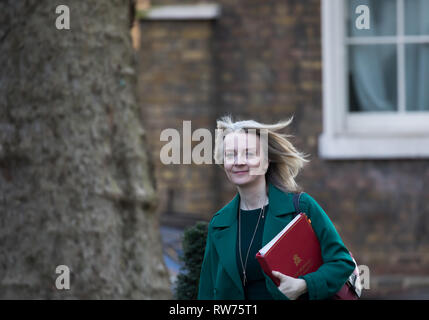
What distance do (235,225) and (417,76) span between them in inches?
215

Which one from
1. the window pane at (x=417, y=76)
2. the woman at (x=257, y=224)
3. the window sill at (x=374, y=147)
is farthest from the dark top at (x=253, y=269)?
the window pane at (x=417, y=76)

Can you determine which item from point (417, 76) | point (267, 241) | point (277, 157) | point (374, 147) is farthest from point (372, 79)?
point (267, 241)

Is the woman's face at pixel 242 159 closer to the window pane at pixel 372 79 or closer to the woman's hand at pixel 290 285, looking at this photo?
the woman's hand at pixel 290 285

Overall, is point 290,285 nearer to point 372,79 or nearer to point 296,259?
point 296,259

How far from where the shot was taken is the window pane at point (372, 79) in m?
7.82

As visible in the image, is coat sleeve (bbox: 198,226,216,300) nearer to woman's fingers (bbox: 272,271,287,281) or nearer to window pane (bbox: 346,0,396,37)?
woman's fingers (bbox: 272,271,287,281)

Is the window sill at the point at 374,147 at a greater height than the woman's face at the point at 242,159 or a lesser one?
lesser

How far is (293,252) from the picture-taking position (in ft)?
8.75

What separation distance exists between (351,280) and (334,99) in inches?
200

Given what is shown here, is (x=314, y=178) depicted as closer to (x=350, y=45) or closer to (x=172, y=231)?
(x=350, y=45)

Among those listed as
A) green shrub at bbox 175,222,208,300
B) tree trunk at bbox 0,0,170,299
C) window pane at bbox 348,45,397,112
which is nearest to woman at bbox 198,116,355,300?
green shrub at bbox 175,222,208,300

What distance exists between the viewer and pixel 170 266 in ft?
16.8

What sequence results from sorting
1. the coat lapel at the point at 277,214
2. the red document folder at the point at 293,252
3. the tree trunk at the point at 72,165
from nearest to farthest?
the red document folder at the point at 293,252
the coat lapel at the point at 277,214
the tree trunk at the point at 72,165
